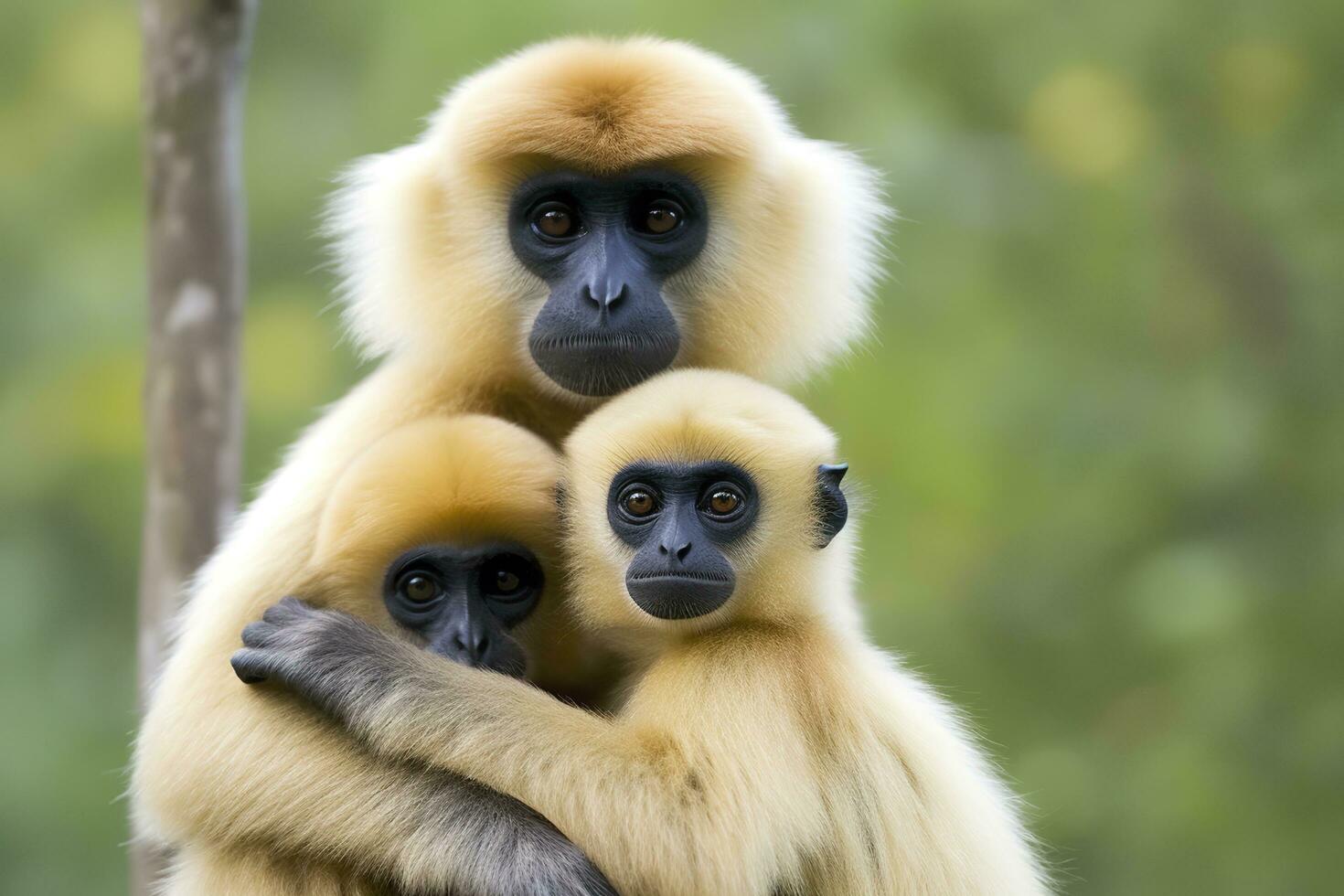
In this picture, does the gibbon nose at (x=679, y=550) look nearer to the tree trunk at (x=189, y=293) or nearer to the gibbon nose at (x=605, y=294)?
the gibbon nose at (x=605, y=294)

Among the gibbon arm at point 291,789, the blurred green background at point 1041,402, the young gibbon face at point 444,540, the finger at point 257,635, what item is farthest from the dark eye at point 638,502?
the blurred green background at point 1041,402

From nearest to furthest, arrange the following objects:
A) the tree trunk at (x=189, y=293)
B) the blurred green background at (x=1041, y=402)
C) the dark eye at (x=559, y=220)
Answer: the dark eye at (x=559, y=220) → the tree trunk at (x=189, y=293) → the blurred green background at (x=1041, y=402)

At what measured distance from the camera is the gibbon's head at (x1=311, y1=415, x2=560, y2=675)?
4.03 meters

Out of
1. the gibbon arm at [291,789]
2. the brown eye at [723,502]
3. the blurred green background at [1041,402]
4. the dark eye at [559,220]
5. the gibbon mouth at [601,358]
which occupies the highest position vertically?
the blurred green background at [1041,402]

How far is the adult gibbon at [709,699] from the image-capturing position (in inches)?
142

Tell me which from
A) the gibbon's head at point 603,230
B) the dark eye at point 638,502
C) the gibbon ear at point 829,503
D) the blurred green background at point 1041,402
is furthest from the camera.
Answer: the blurred green background at point 1041,402

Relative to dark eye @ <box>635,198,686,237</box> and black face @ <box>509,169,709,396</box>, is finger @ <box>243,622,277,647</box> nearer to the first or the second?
black face @ <box>509,169,709,396</box>

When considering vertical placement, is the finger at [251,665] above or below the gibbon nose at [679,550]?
below

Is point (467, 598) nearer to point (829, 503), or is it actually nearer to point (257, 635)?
point (257, 635)

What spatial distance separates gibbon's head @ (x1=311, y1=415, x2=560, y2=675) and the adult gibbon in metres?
0.16

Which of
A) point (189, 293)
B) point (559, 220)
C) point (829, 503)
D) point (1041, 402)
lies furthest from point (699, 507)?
point (1041, 402)

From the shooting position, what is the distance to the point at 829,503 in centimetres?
415

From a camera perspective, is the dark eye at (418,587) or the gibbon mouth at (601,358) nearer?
the dark eye at (418,587)

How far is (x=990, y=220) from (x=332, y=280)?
4.53 m
